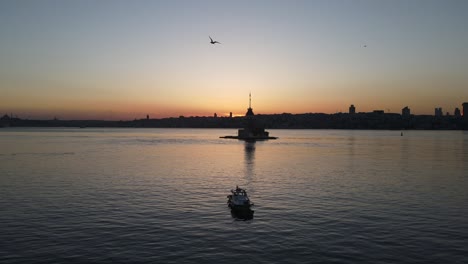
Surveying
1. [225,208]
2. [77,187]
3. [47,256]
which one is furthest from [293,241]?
[77,187]

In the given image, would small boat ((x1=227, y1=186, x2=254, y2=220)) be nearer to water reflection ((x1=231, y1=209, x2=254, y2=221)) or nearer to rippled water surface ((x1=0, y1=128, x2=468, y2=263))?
water reflection ((x1=231, y1=209, x2=254, y2=221))

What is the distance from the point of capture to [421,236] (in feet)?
103

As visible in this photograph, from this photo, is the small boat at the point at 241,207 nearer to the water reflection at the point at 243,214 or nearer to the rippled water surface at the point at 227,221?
the water reflection at the point at 243,214

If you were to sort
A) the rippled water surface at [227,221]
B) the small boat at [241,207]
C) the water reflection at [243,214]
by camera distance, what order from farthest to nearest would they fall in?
the small boat at [241,207] < the water reflection at [243,214] < the rippled water surface at [227,221]

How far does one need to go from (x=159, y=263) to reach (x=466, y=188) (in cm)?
4898

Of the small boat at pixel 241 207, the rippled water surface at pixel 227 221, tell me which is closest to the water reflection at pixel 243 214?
the small boat at pixel 241 207

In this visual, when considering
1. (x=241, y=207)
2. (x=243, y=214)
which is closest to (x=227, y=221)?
(x=243, y=214)

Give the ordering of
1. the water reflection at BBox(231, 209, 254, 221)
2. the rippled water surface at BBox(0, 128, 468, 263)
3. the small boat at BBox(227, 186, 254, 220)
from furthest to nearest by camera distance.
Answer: the small boat at BBox(227, 186, 254, 220), the water reflection at BBox(231, 209, 254, 221), the rippled water surface at BBox(0, 128, 468, 263)

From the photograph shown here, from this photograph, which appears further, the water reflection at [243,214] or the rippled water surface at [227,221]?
the water reflection at [243,214]

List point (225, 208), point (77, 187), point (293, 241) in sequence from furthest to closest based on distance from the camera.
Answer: point (77, 187) < point (225, 208) < point (293, 241)

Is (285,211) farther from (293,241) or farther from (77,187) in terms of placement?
(77,187)

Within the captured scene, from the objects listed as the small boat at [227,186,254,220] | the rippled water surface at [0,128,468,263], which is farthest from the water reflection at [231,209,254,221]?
the rippled water surface at [0,128,468,263]

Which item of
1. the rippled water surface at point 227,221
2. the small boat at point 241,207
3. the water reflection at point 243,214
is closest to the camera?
the rippled water surface at point 227,221

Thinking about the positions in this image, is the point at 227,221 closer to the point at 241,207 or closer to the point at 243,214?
the point at 243,214
